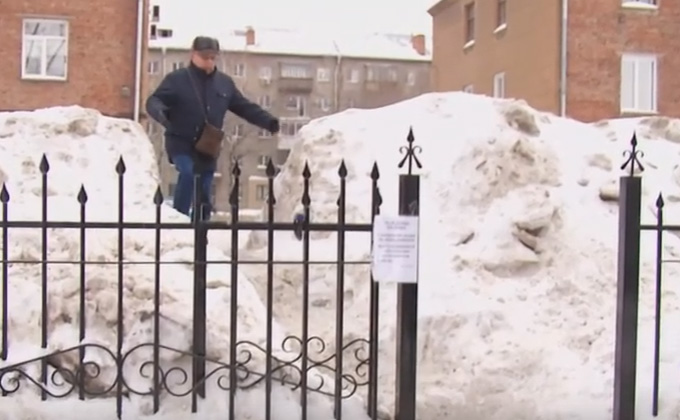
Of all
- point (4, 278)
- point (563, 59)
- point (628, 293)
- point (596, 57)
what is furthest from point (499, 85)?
point (4, 278)

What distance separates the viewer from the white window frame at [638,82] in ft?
71.9

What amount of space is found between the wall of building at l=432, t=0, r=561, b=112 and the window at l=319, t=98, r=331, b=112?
803 inches

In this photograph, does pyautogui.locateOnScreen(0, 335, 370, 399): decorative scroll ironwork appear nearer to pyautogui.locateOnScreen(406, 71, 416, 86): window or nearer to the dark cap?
the dark cap

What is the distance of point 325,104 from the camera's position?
5103cm

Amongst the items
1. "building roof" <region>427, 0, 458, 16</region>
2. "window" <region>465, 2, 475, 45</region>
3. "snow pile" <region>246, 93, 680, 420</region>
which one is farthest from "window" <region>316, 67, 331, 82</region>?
"snow pile" <region>246, 93, 680, 420</region>

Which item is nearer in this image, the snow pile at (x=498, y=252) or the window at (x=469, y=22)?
the snow pile at (x=498, y=252)

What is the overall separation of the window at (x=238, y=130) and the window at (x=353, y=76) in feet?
44.0

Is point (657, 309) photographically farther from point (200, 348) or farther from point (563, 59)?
point (563, 59)

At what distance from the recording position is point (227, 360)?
192 inches

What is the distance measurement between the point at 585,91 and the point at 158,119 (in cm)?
1654

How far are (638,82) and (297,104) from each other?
30.7m

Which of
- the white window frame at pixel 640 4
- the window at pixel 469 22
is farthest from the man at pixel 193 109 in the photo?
the window at pixel 469 22

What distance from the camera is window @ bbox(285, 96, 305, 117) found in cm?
5066

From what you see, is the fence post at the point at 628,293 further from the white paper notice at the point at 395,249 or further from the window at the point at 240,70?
the window at the point at 240,70
